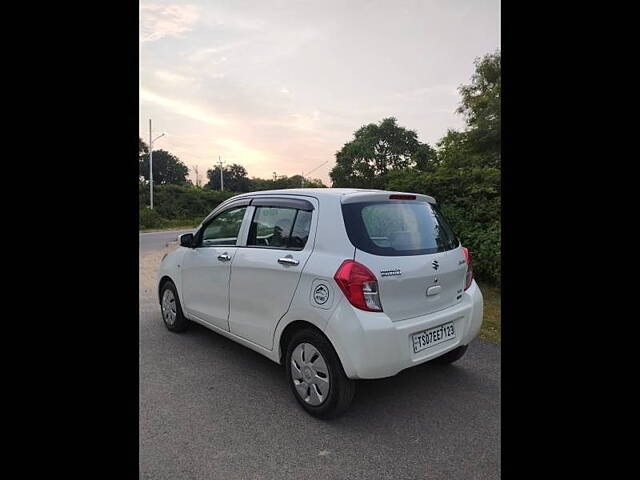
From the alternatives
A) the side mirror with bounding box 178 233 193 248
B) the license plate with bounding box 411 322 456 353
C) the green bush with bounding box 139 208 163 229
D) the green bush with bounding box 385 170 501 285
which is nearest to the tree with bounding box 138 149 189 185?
the green bush with bounding box 139 208 163 229

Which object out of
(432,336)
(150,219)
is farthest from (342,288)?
(150,219)

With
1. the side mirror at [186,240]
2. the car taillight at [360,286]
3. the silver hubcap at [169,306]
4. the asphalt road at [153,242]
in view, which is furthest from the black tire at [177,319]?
the asphalt road at [153,242]

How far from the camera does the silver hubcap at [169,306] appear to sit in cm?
452

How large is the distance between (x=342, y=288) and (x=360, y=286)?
0.12 meters

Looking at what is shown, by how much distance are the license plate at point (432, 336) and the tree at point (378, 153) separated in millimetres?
16331

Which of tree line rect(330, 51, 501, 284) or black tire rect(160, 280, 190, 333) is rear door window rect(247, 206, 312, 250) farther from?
tree line rect(330, 51, 501, 284)

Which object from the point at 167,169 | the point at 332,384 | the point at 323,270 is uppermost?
the point at 167,169

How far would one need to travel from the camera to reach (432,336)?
2.83 meters

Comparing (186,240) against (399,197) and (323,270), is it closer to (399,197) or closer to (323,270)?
(323,270)

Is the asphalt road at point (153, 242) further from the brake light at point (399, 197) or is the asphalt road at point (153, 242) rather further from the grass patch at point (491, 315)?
the brake light at point (399, 197)
